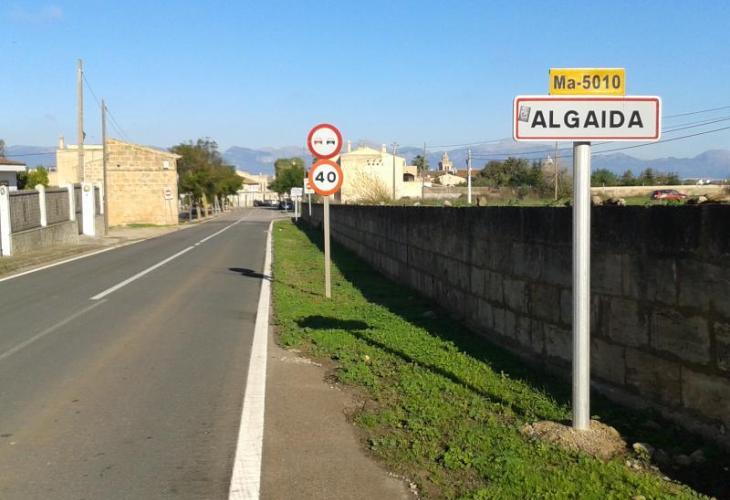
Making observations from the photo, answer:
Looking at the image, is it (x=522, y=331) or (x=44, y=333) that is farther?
(x=44, y=333)

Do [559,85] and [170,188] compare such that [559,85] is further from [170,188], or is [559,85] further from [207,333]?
[170,188]

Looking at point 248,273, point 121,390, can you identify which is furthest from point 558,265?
point 248,273

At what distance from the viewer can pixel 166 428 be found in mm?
5668

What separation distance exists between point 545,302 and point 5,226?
2122 cm

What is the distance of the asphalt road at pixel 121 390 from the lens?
4.69 m

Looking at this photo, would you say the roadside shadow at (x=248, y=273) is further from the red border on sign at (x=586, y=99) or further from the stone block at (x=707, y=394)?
the stone block at (x=707, y=394)

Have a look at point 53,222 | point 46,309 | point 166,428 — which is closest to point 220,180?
point 53,222

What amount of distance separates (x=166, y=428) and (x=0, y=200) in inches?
824

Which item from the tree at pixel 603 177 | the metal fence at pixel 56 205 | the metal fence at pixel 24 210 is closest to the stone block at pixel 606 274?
the tree at pixel 603 177

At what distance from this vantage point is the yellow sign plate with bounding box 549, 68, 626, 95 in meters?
5.02

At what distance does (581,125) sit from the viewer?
500cm

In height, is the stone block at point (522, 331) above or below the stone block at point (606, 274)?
below

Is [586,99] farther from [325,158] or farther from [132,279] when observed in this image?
[132,279]

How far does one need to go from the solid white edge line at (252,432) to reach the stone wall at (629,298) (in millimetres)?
2690
